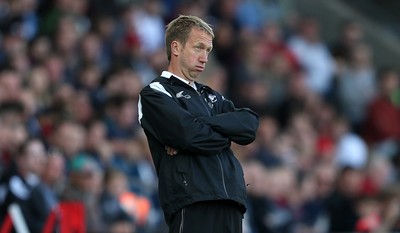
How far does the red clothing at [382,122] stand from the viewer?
54.7 ft

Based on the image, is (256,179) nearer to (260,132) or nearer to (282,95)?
(260,132)

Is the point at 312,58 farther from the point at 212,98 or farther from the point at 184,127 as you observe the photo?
the point at 184,127

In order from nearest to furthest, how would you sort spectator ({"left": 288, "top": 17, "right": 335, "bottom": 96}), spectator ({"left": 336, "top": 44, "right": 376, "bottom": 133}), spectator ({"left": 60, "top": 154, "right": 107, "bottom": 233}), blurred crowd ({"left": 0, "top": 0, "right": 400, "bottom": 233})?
spectator ({"left": 60, "top": 154, "right": 107, "bottom": 233}), blurred crowd ({"left": 0, "top": 0, "right": 400, "bottom": 233}), spectator ({"left": 336, "top": 44, "right": 376, "bottom": 133}), spectator ({"left": 288, "top": 17, "right": 335, "bottom": 96})

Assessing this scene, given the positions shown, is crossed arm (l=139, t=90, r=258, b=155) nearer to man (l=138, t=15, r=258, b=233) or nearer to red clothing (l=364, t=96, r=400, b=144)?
man (l=138, t=15, r=258, b=233)

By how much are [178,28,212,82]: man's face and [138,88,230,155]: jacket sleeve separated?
221 millimetres

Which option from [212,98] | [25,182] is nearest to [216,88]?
[25,182]

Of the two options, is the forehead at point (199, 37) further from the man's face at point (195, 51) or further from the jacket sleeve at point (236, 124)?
the jacket sleeve at point (236, 124)

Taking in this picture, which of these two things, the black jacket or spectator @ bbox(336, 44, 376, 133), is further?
spectator @ bbox(336, 44, 376, 133)

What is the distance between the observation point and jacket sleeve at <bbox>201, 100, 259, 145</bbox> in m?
6.50

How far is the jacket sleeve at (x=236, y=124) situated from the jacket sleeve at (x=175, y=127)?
0.04 metres

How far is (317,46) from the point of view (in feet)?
56.9

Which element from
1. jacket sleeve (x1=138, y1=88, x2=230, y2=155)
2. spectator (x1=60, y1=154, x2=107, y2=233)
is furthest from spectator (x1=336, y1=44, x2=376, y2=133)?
jacket sleeve (x1=138, y1=88, x2=230, y2=155)

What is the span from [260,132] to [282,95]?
1.84m

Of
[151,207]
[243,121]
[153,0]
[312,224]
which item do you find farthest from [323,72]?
[243,121]
